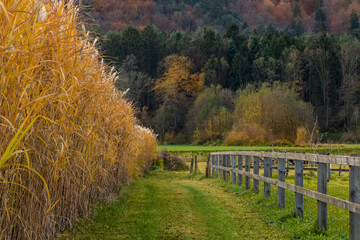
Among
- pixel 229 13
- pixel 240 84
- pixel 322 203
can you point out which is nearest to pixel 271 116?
pixel 240 84

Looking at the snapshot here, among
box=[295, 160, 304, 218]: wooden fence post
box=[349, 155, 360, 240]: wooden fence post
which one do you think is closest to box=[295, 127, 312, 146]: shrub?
box=[295, 160, 304, 218]: wooden fence post

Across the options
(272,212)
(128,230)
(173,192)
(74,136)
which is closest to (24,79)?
(74,136)

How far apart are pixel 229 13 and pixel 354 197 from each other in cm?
12657

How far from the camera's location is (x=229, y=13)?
413 feet

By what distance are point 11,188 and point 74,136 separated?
2220mm

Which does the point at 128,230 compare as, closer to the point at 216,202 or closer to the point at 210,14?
the point at 216,202

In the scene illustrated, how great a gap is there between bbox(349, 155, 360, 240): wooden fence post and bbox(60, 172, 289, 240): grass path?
1.26 meters

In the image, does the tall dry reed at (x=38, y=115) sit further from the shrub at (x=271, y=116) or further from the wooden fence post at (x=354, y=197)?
the shrub at (x=271, y=116)

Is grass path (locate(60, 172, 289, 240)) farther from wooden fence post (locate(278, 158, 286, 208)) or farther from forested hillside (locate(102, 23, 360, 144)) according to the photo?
forested hillside (locate(102, 23, 360, 144))

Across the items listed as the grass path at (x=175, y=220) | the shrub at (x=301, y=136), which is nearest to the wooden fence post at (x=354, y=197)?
the grass path at (x=175, y=220)

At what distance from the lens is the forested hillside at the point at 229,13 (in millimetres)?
104812

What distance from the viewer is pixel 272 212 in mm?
7648

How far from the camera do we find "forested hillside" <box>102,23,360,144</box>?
2411 inches

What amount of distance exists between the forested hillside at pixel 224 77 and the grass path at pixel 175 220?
141 feet
